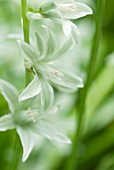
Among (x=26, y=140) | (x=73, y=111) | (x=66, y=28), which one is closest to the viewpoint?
(x=66, y=28)

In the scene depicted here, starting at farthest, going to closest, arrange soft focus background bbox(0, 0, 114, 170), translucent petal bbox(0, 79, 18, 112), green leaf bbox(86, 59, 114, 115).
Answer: green leaf bbox(86, 59, 114, 115) → soft focus background bbox(0, 0, 114, 170) → translucent petal bbox(0, 79, 18, 112)

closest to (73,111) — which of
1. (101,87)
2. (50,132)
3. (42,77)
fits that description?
(101,87)

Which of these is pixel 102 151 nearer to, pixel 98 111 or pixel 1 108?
pixel 98 111

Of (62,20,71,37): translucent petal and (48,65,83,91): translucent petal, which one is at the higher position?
(62,20,71,37): translucent petal

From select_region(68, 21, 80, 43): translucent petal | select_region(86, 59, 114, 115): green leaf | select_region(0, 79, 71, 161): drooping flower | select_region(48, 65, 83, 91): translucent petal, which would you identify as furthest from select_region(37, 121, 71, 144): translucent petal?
select_region(86, 59, 114, 115): green leaf

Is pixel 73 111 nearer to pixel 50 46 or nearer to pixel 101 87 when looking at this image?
pixel 101 87

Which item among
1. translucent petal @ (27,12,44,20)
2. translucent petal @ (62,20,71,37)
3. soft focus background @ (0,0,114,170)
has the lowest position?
soft focus background @ (0,0,114,170)

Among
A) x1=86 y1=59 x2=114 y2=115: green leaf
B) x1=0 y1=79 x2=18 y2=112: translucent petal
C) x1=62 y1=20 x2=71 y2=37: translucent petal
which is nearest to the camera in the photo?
x1=62 y1=20 x2=71 y2=37: translucent petal

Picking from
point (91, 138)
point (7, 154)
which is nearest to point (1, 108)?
point (7, 154)

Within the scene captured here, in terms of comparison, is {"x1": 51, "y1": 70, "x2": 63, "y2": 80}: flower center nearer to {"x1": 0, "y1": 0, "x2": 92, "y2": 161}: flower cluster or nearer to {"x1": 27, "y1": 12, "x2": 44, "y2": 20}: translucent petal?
{"x1": 0, "y1": 0, "x2": 92, "y2": 161}: flower cluster
